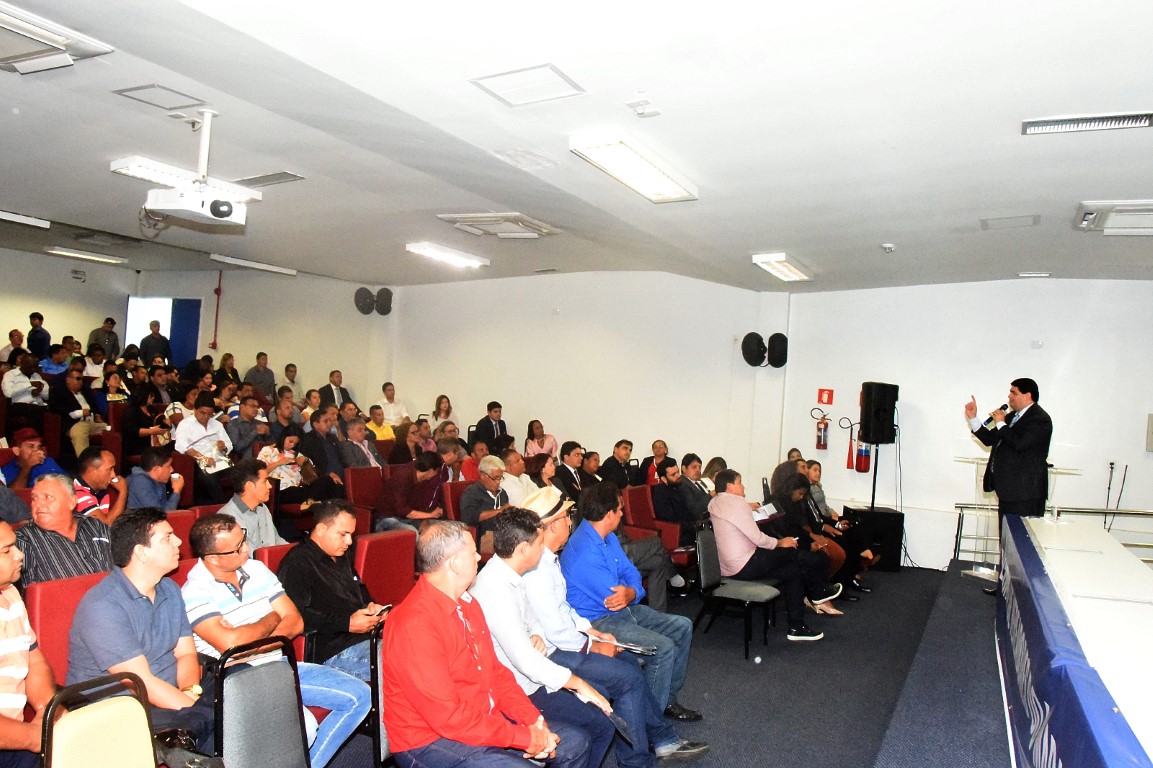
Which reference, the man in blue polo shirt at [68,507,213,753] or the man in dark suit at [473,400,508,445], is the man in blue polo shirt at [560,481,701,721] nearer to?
the man in blue polo shirt at [68,507,213,753]

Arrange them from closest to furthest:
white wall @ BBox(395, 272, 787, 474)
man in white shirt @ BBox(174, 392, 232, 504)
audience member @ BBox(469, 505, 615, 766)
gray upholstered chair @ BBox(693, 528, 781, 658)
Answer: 1. audience member @ BBox(469, 505, 615, 766)
2. gray upholstered chair @ BBox(693, 528, 781, 658)
3. man in white shirt @ BBox(174, 392, 232, 504)
4. white wall @ BBox(395, 272, 787, 474)

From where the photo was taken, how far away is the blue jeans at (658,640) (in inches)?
162

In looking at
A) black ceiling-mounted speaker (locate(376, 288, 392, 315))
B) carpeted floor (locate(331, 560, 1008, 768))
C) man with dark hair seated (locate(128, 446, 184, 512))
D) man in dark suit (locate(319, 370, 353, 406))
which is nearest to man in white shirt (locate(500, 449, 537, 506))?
carpeted floor (locate(331, 560, 1008, 768))

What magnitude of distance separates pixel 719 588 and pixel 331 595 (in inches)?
107

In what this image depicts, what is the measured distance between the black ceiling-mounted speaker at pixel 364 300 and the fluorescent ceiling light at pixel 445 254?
3.05 meters

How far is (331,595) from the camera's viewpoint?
143 inches

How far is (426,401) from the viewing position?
1280 cm

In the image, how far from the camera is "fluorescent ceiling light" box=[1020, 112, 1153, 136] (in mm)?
3533

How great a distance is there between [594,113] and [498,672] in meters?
2.40

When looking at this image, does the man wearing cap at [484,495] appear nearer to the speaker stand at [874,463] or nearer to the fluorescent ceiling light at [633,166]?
the fluorescent ceiling light at [633,166]

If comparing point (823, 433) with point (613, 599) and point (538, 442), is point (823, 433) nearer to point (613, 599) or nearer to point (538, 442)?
point (538, 442)

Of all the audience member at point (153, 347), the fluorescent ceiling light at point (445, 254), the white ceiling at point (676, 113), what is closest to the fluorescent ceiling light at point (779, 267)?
the white ceiling at point (676, 113)

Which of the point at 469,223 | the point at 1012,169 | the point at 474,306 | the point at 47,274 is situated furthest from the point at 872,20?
the point at 47,274

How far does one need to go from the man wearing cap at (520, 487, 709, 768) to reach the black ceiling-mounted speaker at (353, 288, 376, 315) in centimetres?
967
